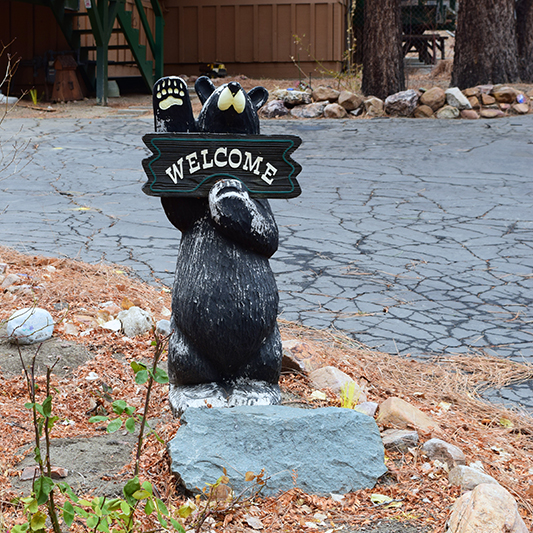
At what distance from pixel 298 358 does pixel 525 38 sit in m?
12.0

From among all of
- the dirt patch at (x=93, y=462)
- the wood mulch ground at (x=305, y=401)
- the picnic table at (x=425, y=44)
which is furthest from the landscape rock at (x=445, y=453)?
the picnic table at (x=425, y=44)

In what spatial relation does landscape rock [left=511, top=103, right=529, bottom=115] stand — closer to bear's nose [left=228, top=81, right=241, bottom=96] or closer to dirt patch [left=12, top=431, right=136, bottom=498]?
bear's nose [left=228, top=81, right=241, bottom=96]

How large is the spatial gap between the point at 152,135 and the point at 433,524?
5.48 feet

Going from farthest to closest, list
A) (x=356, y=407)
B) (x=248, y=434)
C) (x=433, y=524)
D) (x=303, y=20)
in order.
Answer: (x=303, y=20)
(x=356, y=407)
(x=248, y=434)
(x=433, y=524)

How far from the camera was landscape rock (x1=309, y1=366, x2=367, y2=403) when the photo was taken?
3.14 metres

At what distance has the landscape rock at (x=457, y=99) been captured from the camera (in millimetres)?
11555

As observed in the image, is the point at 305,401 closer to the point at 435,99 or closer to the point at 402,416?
the point at 402,416

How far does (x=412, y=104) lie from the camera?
11750 mm

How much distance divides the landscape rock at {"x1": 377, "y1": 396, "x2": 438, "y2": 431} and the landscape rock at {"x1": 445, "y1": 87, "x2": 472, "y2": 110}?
31.5ft

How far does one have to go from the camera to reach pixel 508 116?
449 inches

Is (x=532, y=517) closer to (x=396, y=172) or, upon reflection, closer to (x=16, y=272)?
(x=16, y=272)

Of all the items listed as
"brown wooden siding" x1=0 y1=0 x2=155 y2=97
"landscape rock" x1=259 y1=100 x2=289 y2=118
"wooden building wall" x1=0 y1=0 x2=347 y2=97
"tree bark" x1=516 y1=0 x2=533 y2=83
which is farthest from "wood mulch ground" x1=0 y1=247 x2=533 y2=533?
"wooden building wall" x1=0 y1=0 x2=347 y2=97

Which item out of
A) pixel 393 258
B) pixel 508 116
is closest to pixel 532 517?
pixel 393 258

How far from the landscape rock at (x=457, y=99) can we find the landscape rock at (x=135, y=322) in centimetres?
923
